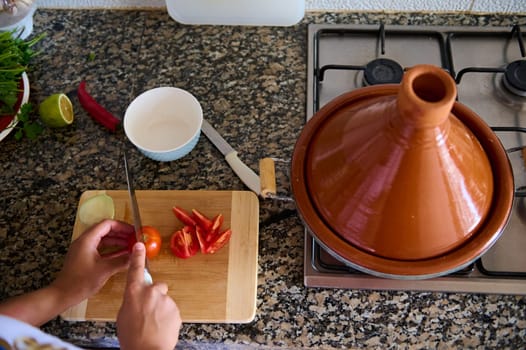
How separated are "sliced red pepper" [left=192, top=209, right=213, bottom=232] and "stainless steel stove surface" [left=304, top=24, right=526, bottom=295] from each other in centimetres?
16

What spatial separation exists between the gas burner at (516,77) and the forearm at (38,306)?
80 cm

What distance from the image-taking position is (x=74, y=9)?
1.11 metres

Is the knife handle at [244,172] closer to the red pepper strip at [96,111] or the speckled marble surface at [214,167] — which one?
the speckled marble surface at [214,167]

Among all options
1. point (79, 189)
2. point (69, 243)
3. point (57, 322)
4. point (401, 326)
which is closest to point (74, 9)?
point (79, 189)

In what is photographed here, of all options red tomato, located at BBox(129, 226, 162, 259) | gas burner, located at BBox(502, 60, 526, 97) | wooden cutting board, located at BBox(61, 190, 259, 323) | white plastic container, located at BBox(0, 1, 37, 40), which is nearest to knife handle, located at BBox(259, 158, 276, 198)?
wooden cutting board, located at BBox(61, 190, 259, 323)

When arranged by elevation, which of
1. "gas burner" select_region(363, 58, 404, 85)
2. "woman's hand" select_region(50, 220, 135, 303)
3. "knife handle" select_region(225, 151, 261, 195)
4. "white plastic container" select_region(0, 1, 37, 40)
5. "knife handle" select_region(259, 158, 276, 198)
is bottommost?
"woman's hand" select_region(50, 220, 135, 303)

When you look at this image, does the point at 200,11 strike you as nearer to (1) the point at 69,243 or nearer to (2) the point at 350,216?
(1) the point at 69,243

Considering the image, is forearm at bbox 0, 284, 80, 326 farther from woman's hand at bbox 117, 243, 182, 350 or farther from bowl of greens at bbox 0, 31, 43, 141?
bowl of greens at bbox 0, 31, 43, 141

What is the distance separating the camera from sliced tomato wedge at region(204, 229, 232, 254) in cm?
80

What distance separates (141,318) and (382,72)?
57cm

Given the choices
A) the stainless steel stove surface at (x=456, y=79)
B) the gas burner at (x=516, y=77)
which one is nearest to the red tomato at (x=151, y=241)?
the stainless steel stove surface at (x=456, y=79)

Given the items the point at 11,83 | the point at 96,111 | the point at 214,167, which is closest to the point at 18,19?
the point at 11,83

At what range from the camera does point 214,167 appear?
2.98 ft

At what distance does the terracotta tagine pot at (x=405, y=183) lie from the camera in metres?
0.52
